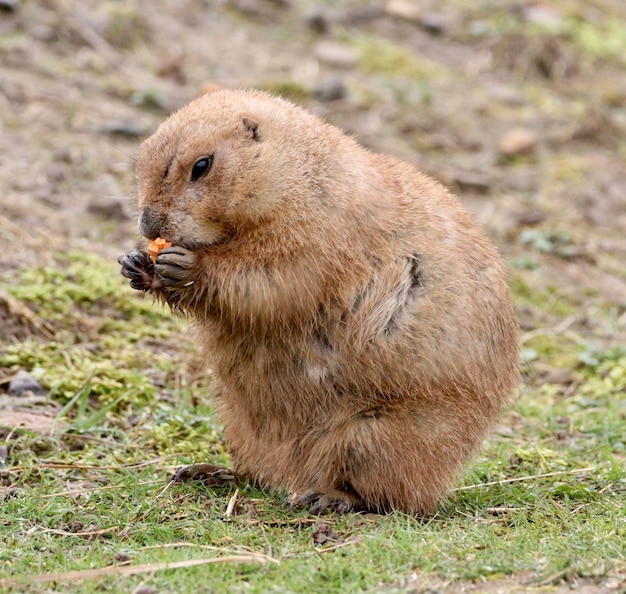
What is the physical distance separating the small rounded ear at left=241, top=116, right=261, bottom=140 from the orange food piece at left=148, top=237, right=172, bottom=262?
65 cm

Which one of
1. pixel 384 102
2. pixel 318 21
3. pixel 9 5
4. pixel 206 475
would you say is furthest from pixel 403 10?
pixel 206 475

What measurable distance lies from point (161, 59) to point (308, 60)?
5.67 feet

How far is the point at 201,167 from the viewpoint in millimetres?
4805

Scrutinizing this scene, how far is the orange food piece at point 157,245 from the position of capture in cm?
476

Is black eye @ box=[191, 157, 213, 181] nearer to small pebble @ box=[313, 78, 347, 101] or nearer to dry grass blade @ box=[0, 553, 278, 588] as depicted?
dry grass blade @ box=[0, 553, 278, 588]

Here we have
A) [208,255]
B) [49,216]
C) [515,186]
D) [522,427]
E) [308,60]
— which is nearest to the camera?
[208,255]

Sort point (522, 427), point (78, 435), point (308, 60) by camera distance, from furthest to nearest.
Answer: point (308, 60) → point (522, 427) → point (78, 435)

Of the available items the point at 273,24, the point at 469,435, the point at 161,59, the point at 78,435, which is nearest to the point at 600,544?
the point at 469,435

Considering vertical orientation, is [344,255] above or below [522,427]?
above

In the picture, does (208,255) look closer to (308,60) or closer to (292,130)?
(292,130)

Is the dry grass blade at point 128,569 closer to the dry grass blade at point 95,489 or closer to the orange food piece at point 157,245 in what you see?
the dry grass blade at point 95,489

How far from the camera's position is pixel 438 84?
1180 cm

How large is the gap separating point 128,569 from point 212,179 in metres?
1.80

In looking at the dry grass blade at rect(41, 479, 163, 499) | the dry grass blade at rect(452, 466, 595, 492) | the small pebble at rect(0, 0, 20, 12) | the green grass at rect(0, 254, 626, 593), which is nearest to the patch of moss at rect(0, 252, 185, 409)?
the green grass at rect(0, 254, 626, 593)
